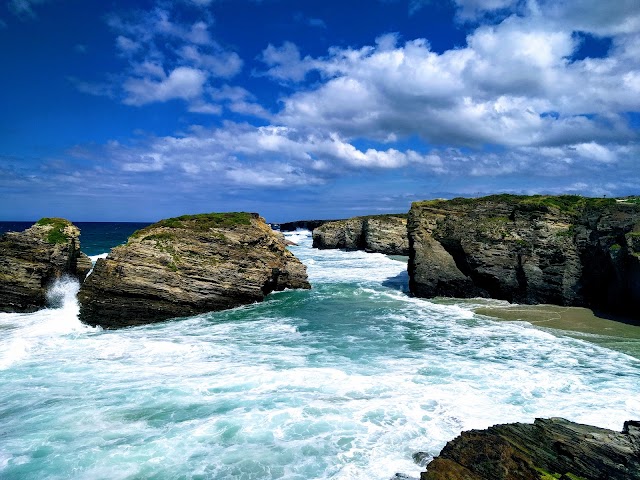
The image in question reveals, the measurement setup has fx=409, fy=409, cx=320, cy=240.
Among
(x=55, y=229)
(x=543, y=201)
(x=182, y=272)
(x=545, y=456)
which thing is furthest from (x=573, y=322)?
(x=55, y=229)

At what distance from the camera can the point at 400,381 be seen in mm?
14148

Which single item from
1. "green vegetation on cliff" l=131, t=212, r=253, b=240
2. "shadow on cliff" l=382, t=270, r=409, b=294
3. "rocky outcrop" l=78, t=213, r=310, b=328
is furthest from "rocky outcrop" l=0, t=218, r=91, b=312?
"shadow on cliff" l=382, t=270, r=409, b=294

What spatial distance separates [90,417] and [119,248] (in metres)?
14.6

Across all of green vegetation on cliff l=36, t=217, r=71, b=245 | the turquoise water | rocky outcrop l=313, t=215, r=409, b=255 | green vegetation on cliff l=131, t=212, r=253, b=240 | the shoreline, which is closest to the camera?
the turquoise water

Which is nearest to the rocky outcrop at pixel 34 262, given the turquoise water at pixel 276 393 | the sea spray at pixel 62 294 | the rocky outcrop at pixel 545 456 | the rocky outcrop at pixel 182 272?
the sea spray at pixel 62 294

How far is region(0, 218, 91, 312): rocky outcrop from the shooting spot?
80.9ft

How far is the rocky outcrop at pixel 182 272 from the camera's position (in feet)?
75.8

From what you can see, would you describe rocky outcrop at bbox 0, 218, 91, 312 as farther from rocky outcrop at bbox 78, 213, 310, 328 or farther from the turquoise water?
rocky outcrop at bbox 78, 213, 310, 328

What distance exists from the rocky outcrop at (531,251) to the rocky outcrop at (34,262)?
2465 centimetres

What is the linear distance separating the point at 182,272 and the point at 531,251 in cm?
2364

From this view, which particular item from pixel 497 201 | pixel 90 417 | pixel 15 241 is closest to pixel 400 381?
pixel 90 417

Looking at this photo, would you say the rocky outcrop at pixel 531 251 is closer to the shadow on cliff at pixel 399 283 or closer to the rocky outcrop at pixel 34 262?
the shadow on cliff at pixel 399 283

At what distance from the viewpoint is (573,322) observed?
22.7 meters

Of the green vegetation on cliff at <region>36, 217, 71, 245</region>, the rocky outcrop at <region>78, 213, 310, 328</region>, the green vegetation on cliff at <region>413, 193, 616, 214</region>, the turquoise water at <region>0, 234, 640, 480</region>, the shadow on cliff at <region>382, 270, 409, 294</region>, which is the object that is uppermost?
the green vegetation on cliff at <region>413, 193, 616, 214</region>
